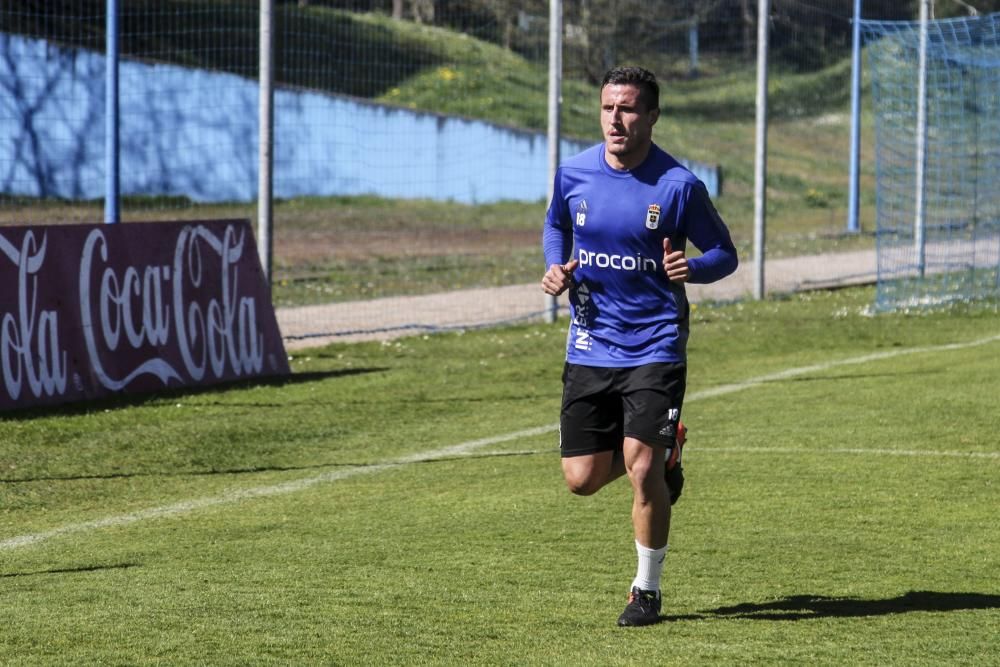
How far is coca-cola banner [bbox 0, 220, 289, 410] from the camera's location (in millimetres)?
10914

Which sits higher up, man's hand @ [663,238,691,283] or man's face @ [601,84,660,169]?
man's face @ [601,84,660,169]

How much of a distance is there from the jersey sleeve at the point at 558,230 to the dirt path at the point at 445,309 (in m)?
9.09

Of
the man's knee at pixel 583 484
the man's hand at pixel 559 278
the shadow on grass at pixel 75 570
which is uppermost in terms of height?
the man's hand at pixel 559 278

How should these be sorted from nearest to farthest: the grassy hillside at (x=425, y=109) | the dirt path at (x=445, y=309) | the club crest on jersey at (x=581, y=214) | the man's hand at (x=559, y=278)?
the man's hand at (x=559, y=278) < the club crest on jersey at (x=581, y=214) < the dirt path at (x=445, y=309) < the grassy hillside at (x=425, y=109)

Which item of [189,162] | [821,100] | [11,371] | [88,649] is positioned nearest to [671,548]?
[88,649]

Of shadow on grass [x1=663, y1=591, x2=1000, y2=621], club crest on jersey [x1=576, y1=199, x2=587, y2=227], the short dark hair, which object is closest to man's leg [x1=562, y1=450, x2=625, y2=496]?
shadow on grass [x1=663, y1=591, x2=1000, y2=621]

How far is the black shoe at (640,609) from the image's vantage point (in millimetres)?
5848

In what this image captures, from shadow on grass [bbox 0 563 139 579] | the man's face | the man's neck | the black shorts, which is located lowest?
shadow on grass [bbox 0 563 139 579]

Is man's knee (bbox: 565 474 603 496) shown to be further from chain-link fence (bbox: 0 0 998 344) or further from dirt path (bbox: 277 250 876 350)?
chain-link fence (bbox: 0 0 998 344)

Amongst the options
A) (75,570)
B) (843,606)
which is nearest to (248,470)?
(75,570)

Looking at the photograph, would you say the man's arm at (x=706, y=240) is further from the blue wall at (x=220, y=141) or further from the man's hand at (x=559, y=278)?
the blue wall at (x=220, y=141)

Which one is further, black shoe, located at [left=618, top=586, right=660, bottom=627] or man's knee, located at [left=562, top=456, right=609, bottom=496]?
man's knee, located at [left=562, top=456, right=609, bottom=496]

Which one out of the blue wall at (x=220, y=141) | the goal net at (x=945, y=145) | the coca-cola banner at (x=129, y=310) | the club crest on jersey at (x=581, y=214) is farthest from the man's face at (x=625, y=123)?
the blue wall at (x=220, y=141)

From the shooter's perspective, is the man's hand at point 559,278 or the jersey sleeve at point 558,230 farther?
the jersey sleeve at point 558,230
